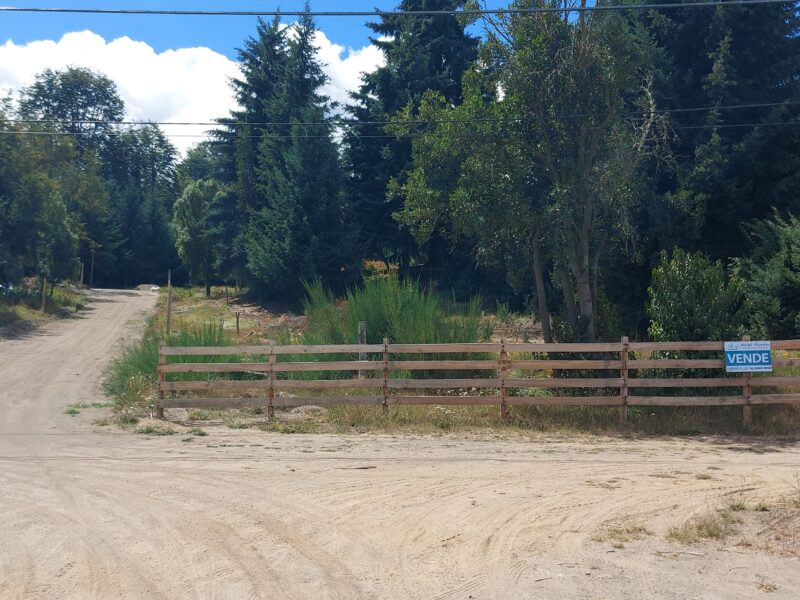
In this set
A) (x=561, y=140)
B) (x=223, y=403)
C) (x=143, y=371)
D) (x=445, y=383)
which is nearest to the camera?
(x=445, y=383)

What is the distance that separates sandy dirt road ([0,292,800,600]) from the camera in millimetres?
6008

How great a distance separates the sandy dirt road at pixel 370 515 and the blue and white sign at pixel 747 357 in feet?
4.76

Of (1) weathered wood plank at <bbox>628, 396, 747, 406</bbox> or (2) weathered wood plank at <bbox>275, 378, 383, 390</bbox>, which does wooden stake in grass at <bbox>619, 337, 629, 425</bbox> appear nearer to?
(1) weathered wood plank at <bbox>628, 396, 747, 406</bbox>

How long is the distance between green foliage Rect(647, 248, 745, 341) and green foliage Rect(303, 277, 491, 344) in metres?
4.78

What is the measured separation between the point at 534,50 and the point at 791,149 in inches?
666

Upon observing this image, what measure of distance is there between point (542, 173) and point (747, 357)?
697cm

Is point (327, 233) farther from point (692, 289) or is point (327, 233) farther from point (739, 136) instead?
point (692, 289)

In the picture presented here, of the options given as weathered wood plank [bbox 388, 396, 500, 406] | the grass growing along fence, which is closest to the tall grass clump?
the grass growing along fence

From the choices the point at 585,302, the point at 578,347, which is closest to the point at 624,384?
the point at 578,347

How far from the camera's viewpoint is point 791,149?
29.4m

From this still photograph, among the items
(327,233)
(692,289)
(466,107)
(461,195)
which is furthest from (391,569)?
(327,233)

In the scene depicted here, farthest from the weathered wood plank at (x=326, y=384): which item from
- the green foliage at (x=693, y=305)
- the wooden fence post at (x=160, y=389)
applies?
the green foliage at (x=693, y=305)

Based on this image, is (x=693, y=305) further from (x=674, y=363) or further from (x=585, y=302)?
(x=585, y=302)

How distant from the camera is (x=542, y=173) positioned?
18391 mm
